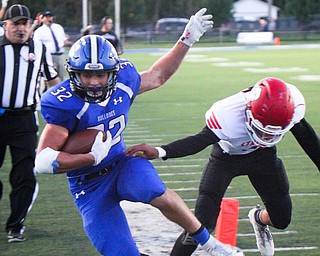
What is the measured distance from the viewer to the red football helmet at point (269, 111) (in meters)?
4.20

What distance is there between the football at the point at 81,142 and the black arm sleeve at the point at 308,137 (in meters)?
1.17

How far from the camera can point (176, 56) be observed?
4.65 m

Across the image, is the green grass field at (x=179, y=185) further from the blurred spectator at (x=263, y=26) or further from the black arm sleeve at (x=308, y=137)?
the blurred spectator at (x=263, y=26)

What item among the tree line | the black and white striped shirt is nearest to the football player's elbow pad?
the black and white striped shirt

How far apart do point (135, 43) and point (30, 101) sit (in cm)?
3342

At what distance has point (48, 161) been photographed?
385cm

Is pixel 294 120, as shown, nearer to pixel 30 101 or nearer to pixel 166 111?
pixel 30 101

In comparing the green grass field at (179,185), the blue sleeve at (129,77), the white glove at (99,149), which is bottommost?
the green grass field at (179,185)

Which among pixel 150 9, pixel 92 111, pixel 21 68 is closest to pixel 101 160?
pixel 92 111

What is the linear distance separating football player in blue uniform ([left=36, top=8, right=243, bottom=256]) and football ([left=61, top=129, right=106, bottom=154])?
0.03 metres

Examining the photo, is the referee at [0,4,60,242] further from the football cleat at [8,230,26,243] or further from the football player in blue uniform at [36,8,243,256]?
the football player in blue uniform at [36,8,243,256]

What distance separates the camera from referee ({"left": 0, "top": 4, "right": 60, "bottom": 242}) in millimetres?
5688

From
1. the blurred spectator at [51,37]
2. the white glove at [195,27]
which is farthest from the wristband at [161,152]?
the blurred spectator at [51,37]

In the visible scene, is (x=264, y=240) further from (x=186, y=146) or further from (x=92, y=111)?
(x=92, y=111)
